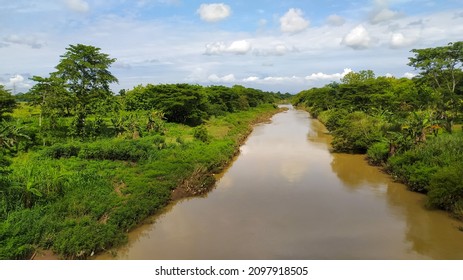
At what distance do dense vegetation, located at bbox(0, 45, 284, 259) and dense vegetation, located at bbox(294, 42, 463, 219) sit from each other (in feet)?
28.7

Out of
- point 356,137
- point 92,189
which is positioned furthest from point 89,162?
point 356,137

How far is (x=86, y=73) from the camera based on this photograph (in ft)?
92.8

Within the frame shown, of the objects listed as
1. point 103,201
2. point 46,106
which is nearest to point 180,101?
point 46,106

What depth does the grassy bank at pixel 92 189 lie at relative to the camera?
935 centimetres

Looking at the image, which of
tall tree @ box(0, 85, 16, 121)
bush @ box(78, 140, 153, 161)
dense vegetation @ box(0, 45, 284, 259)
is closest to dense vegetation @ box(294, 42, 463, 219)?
dense vegetation @ box(0, 45, 284, 259)

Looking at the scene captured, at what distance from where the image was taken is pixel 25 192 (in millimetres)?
11266

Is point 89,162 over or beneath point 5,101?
beneath

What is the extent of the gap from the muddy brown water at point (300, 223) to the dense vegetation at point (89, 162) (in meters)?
0.98

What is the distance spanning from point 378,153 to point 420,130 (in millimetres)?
2614

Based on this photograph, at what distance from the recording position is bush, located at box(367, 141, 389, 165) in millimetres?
19531

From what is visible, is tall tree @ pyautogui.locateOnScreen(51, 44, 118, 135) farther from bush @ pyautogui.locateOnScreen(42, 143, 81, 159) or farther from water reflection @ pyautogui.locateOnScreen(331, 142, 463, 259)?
water reflection @ pyautogui.locateOnScreen(331, 142, 463, 259)

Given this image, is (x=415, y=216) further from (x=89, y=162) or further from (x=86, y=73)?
(x=86, y=73)

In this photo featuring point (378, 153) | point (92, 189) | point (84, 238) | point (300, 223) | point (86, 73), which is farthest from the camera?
point (86, 73)

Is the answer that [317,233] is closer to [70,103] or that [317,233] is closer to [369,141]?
[369,141]
